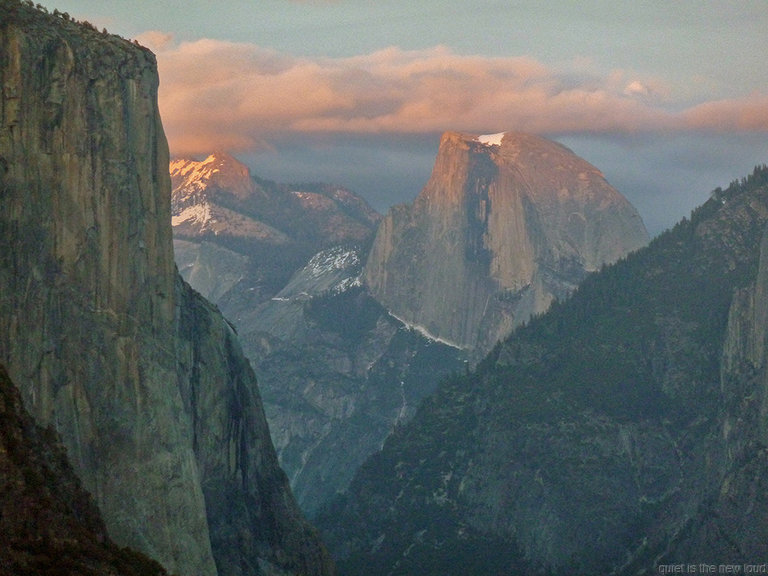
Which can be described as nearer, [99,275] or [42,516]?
[42,516]

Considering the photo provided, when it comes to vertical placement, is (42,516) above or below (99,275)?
below

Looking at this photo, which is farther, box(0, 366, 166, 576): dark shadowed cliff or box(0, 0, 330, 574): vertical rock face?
box(0, 0, 330, 574): vertical rock face

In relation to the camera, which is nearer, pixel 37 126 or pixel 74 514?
pixel 74 514

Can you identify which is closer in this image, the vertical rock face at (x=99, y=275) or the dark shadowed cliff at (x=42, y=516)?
the dark shadowed cliff at (x=42, y=516)

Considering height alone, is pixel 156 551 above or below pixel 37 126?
below

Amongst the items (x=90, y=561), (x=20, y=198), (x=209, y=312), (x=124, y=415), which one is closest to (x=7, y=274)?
(x=20, y=198)

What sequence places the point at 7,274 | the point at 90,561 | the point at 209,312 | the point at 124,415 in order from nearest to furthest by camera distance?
the point at 90,561
the point at 7,274
the point at 124,415
the point at 209,312

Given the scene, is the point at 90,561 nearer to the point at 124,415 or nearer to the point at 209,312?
the point at 124,415

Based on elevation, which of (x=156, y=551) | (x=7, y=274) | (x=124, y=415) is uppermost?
(x=7, y=274)
